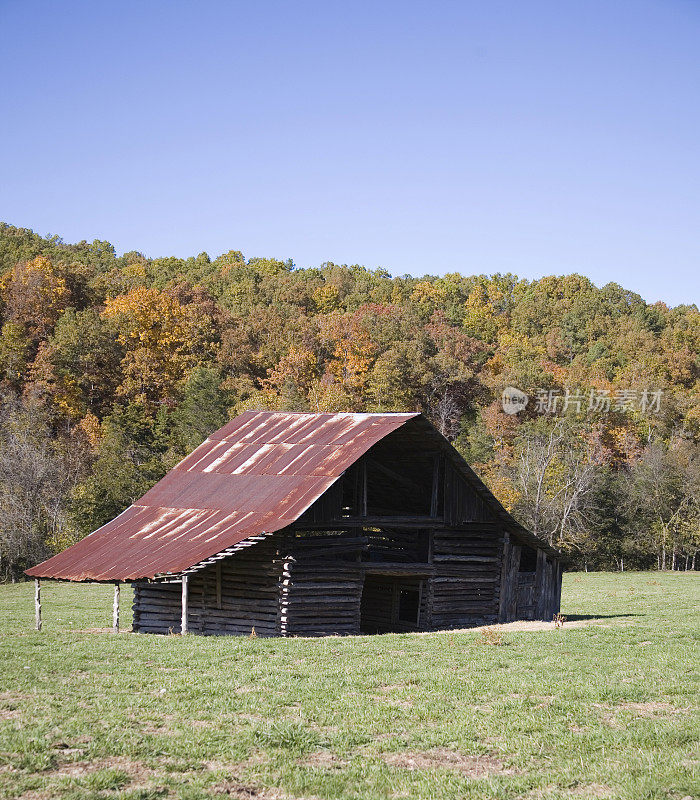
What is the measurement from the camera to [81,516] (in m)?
53.5

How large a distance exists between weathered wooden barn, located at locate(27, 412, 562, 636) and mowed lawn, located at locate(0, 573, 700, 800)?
253cm

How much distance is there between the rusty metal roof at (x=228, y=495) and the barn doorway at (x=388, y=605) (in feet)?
15.3

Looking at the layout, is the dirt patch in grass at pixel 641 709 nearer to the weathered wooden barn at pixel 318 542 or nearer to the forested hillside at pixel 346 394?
the weathered wooden barn at pixel 318 542

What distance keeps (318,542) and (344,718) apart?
11.6 meters

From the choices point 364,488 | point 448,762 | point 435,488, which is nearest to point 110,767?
point 448,762

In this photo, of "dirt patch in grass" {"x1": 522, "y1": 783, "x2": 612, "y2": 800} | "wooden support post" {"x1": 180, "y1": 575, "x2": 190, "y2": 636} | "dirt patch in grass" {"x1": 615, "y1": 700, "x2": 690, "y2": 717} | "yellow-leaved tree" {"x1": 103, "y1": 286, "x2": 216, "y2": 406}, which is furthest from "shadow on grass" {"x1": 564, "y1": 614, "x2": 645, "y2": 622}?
"yellow-leaved tree" {"x1": 103, "y1": 286, "x2": 216, "y2": 406}

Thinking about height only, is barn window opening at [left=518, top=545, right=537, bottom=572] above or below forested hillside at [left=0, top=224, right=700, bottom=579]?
below

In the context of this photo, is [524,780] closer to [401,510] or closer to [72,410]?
[401,510]

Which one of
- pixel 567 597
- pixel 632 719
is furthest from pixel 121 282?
pixel 632 719

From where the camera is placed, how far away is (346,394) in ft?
229

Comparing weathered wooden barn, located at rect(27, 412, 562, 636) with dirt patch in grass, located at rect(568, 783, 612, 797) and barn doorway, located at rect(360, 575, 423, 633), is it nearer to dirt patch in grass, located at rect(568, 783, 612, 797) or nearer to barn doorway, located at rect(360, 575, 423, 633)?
barn doorway, located at rect(360, 575, 423, 633)

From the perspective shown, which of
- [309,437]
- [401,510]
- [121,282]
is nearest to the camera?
[309,437]

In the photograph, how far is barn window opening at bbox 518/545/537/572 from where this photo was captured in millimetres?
30906

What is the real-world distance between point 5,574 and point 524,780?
4701 cm
